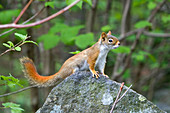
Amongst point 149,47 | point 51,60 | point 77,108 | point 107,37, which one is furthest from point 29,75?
point 149,47

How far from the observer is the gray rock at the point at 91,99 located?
1608 millimetres

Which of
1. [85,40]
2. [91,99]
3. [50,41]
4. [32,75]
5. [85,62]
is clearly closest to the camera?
[91,99]

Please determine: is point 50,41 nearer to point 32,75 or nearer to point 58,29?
point 58,29

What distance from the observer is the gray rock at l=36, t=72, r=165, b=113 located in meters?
1.61

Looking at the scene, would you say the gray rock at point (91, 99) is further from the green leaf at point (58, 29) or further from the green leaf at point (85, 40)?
the green leaf at point (58, 29)

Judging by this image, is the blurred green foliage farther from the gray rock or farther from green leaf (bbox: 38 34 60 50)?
the gray rock

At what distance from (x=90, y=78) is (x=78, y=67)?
426 mm

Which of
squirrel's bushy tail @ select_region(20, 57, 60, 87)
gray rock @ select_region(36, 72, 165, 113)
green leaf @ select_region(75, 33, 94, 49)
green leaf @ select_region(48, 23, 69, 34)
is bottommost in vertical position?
gray rock @ select_region(36, 72, 165, 113)

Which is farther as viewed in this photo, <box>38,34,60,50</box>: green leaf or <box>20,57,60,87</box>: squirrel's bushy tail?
<box>38,34,60,50</box>: green leaf

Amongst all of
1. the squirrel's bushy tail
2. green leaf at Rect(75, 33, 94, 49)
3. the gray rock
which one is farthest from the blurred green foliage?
the gray rock

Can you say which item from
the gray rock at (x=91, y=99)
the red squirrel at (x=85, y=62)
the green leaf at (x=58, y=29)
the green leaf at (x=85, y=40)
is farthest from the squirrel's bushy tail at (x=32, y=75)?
the green leaf at (x=58, y=29)

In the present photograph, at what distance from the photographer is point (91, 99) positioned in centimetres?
167

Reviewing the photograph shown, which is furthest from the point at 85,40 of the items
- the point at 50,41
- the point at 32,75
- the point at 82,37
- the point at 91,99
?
the point at 91,99

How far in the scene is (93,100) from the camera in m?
1.67
